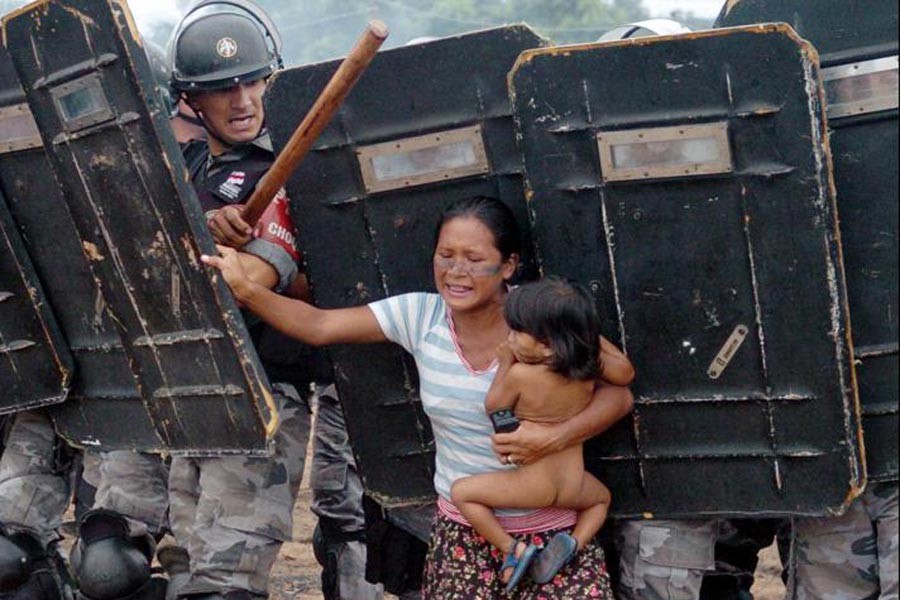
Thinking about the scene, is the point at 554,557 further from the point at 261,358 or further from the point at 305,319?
the point at 261,358

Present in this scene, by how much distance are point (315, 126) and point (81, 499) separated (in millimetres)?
2049

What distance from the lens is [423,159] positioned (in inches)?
157

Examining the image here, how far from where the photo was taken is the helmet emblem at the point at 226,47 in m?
4.73

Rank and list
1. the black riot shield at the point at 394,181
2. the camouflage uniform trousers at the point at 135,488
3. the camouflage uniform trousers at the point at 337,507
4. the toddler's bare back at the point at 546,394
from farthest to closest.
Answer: the camouflage uniform trousers at the point at 337,507 < the camouflage uniform trousers at the point at 135,488 < the black riot shield at the point at 394,181 < the toddler's bare back at the point at 546,394

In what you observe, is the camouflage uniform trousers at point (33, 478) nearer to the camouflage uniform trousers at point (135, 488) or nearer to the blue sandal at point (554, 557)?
the camouflage uniform trousers at point (135, 488)

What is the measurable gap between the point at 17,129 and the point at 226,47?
2.40 ft

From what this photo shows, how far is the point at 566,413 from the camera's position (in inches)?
152

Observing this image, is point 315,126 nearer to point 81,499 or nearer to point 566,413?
point 566,413

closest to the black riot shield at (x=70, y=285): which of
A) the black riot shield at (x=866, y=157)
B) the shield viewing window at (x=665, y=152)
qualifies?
the shield viewing window at (x=665, y=152)

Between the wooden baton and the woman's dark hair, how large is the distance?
0.42 m

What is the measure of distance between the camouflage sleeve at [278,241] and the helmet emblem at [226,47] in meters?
0.66

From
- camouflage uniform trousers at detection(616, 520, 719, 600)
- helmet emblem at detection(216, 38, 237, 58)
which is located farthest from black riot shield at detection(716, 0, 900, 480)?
helmet emblem at detection(216, 38, 237, 58)

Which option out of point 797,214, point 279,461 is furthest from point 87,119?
point 797,214

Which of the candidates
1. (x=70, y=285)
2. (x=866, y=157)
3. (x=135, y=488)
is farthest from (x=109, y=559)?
(x=866, y=157)
